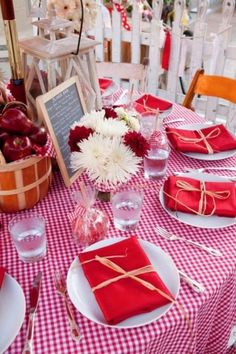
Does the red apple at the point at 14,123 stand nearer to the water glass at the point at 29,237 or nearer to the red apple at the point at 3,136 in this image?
the red apple at the point at 3,136

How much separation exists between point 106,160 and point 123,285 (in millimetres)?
286

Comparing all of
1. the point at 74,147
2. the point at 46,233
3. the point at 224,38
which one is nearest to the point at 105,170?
the point at 74,147

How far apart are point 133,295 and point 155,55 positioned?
2.03 m

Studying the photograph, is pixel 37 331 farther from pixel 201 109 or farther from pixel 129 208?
pixel 201 109

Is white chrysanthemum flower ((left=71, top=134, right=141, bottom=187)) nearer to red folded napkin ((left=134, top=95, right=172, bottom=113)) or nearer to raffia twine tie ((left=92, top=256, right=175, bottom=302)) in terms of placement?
raffia twine tie ((left=92, top=256, right=175, bottom=302))

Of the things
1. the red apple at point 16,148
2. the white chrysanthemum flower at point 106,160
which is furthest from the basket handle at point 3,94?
the white chrysanthemum flower at point 106,160

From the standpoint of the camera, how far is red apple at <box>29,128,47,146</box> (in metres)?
0.97

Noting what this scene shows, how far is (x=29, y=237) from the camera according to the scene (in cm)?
90

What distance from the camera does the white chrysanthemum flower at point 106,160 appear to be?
90 centimetres

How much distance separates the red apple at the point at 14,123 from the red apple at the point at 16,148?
0.03 metres

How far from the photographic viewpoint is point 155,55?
2510 mm

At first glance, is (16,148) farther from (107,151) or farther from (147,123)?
Answer: (147,123)

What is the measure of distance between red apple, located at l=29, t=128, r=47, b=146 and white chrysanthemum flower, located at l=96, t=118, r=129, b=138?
135 millimetres

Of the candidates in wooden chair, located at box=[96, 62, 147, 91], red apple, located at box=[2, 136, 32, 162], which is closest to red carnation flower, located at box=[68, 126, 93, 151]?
red apple, located at box=[2, 136, 32, 162]
